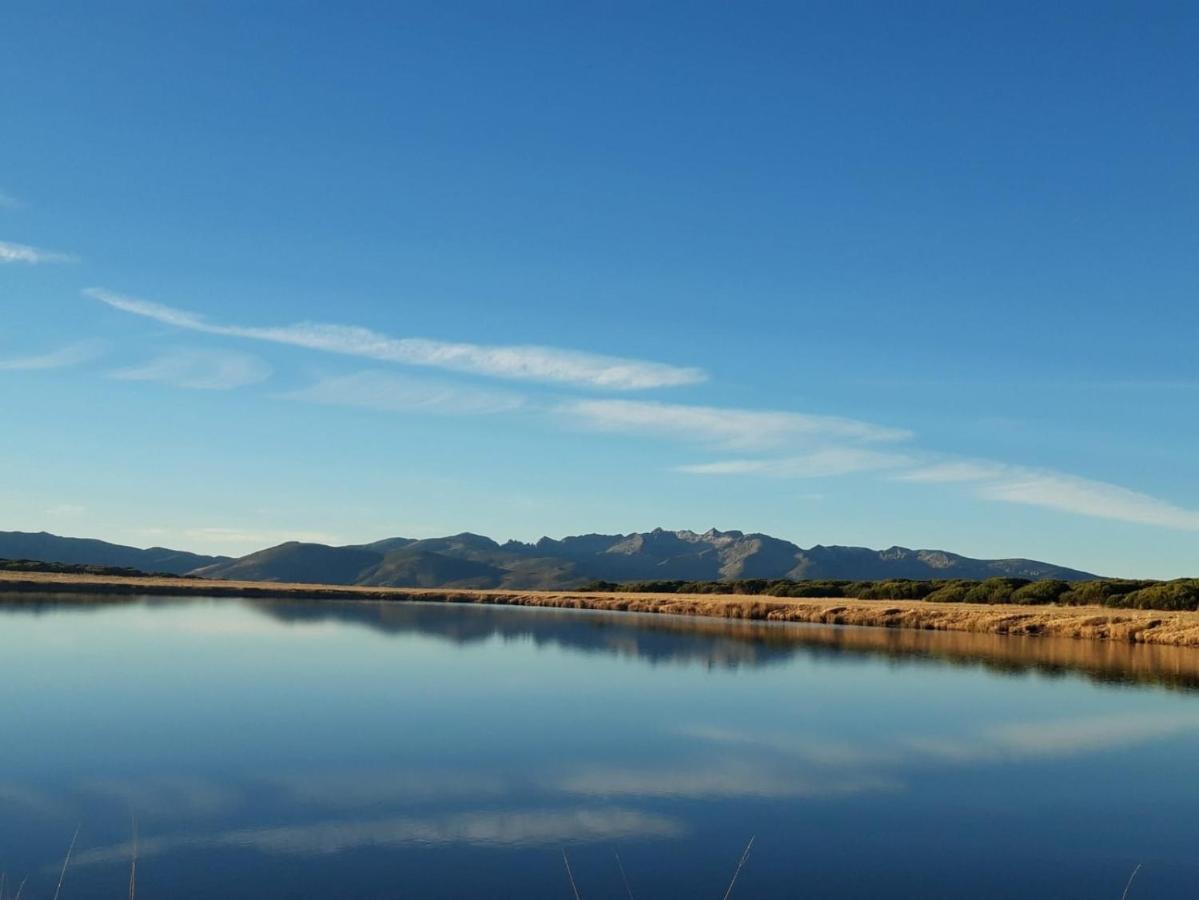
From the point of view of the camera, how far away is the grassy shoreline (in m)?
56.1

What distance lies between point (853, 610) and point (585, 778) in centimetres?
6368

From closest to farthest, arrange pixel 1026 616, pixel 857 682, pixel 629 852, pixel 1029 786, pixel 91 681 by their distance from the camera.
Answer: pixel 629 852 < pixel 1029 786 < pixel 91 681 < pixel 857 682 < pixel 1026 616

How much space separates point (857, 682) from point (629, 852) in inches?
920

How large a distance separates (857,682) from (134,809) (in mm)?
26399

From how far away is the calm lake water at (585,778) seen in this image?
12.9m

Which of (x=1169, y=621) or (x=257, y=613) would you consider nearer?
(x=1169, y=621)

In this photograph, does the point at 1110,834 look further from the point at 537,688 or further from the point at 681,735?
the point at 537,688

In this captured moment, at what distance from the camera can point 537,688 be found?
31406 millimetres

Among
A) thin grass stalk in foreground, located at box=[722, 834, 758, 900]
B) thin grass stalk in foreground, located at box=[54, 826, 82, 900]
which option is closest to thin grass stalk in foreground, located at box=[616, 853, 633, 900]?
thin grass stalk in foreground, located at box=[722, 834, 758, 900]

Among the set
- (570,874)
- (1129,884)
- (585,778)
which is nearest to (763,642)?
(585,778)

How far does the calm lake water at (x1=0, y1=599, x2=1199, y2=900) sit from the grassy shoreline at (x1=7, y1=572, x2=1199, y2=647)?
1913 centimetres

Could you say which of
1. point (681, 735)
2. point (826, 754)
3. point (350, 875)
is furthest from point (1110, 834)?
point (350, 875)

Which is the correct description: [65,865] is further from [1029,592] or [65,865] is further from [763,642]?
[1029,592]

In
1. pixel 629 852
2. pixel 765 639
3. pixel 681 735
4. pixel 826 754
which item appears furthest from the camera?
pixel 765 639
